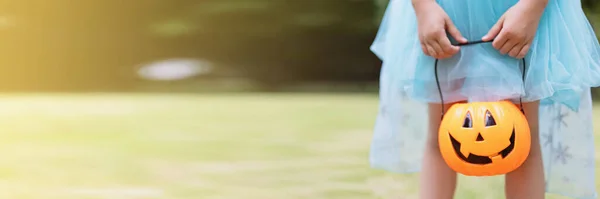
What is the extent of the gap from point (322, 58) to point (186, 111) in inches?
72.5

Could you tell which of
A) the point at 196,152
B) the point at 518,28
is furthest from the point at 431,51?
the point at 196,152

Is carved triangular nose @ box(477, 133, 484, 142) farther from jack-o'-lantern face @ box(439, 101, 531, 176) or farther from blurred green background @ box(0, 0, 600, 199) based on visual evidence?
blurred green background @ box(0, 0, 600, 199)

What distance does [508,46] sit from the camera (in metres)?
0.87

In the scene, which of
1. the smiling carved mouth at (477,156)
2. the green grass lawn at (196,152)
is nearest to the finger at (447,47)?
the smiling carved mouth at (477,156)

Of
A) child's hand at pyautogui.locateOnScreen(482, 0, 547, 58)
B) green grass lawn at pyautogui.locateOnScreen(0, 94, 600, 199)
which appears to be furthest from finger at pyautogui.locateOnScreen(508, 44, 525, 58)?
green grass lawn at pyautogui.locateOnScreen(0, 94, 600, 199)

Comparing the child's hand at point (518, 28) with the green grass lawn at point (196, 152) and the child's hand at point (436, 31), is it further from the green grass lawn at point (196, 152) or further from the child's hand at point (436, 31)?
the green grass lawn at point (196, 152)

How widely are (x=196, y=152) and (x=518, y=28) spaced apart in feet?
3.79

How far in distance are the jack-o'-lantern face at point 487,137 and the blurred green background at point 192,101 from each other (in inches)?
15.4

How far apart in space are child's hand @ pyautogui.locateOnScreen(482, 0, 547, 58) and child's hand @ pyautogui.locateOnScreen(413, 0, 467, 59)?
51mm

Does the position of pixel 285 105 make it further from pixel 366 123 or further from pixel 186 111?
pixel 366 123

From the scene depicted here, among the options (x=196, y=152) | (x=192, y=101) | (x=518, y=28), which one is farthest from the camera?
(x=192, y=101)

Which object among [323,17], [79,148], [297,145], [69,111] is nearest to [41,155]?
[79,148]

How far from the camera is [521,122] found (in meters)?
0.87

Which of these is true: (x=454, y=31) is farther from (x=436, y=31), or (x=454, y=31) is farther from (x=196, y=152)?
(x=196, y=152)
